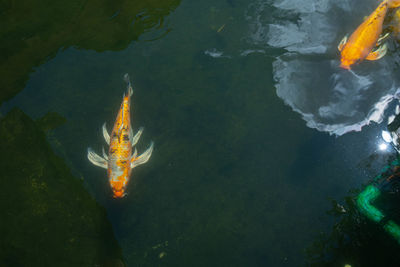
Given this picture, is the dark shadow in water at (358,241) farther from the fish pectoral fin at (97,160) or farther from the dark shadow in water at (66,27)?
the dark shadow in water at (66,27)

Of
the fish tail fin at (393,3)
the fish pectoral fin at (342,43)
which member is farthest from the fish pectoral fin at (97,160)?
the fish tail fin at (393,3)

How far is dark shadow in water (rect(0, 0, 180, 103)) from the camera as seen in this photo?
16.4 ft

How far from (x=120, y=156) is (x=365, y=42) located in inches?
175

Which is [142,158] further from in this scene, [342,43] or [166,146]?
[342,43]

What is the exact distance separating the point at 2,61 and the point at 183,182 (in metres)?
3.98

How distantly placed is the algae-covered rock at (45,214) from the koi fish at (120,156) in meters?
0.43

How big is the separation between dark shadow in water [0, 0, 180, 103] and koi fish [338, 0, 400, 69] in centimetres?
339

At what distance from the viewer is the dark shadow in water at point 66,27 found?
5012 mm

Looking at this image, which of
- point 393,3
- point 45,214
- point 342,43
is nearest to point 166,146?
point 45,214

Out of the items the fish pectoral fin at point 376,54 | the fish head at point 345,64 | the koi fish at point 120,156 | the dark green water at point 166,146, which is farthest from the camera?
the fish pectoral fin at point 376,54

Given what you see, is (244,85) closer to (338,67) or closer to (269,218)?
(338,67)

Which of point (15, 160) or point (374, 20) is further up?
point (374, 20)

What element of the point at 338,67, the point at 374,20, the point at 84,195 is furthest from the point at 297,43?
the point at 84,195

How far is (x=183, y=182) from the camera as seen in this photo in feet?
13.9
